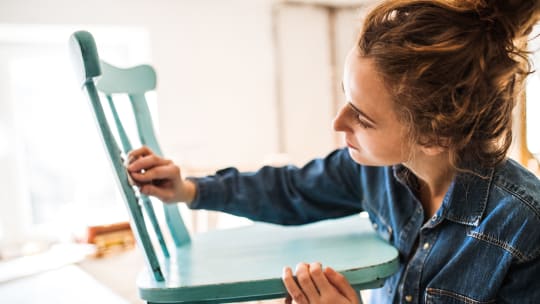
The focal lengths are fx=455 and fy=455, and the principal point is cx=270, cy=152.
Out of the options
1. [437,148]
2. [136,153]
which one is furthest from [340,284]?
[136,153]

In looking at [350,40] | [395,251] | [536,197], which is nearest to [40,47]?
[350,40]

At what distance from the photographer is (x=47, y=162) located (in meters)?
2.23

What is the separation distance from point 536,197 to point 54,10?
85.3 inches

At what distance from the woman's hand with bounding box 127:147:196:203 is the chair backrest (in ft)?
0.06

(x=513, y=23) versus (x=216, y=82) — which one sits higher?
(x=513, y=23)

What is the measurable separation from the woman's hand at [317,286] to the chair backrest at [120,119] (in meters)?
0.17

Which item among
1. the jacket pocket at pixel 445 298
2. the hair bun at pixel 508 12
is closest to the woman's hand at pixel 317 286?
the jacket pocket at pixel 445 298

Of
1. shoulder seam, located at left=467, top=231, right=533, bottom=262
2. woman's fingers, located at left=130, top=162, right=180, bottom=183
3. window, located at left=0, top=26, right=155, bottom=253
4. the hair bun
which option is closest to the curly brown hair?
the hair bun

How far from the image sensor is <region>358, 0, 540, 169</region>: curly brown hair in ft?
1.84

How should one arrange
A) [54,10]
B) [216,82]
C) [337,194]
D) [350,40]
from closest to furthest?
[337,194], [54,10], [216,82], [350,40]

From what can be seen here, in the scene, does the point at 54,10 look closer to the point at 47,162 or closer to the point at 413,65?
the point at 47,162

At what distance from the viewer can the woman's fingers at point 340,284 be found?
55 cm

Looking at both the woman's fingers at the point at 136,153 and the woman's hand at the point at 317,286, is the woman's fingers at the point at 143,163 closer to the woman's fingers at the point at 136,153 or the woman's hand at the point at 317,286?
the woman's fingers at the point at 136,153

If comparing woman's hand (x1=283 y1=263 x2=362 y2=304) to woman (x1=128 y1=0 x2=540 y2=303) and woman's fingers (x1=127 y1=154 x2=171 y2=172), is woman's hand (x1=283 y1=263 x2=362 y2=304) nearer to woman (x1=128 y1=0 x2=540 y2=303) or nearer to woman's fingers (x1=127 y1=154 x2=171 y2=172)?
woman (x1=128 y1=0 x2=540 y2=303)
